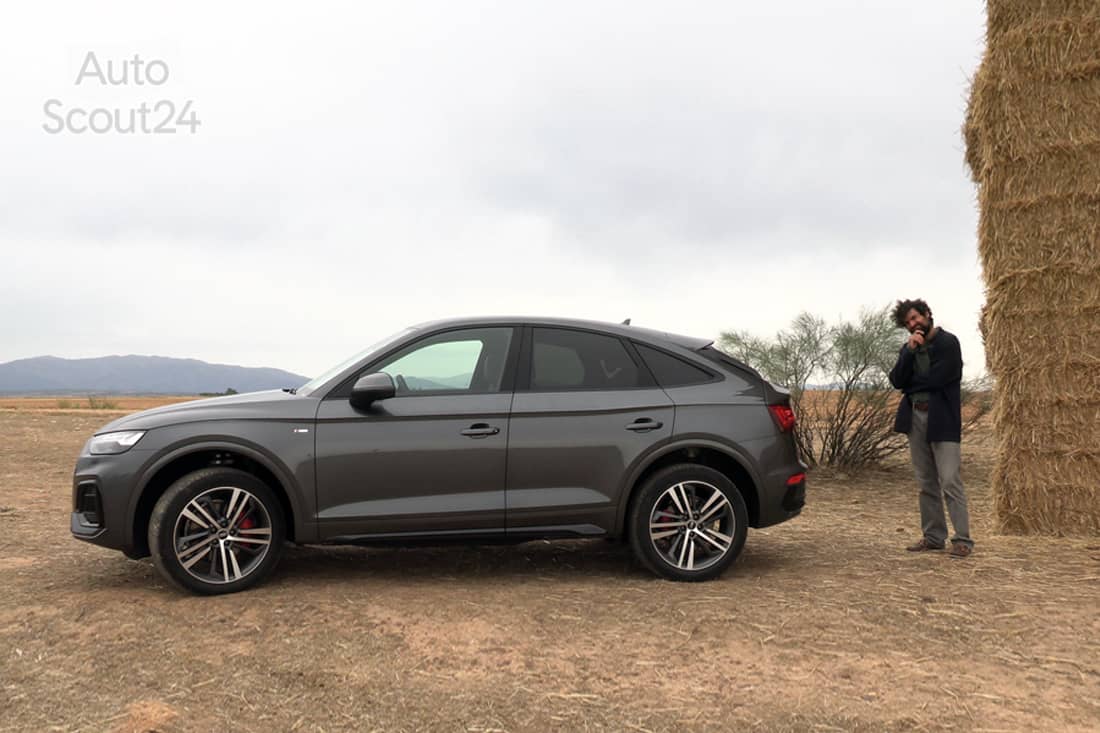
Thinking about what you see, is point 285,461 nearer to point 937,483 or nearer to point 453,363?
point 453,363

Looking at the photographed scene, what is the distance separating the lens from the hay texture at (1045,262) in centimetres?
838

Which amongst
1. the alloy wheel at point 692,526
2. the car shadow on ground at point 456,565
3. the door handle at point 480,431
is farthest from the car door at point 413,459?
the alloy wheel at point 692,526

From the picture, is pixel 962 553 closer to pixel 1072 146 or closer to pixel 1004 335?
pixel 1004 335

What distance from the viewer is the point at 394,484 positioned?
6.05 metres

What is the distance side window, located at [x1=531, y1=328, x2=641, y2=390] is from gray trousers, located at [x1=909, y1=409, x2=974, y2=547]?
102 inches

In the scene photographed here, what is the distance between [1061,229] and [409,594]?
22.1 ft

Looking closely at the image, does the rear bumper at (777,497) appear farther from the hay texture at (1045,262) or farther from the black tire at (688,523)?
the hay texture at (1045,262)

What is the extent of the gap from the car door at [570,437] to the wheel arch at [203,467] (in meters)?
1.44

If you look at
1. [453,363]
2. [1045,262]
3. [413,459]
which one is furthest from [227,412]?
[1045,262]

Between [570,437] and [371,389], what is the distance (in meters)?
1.38

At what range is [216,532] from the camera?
19.2ft

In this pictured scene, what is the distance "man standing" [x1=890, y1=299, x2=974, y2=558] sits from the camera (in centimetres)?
721

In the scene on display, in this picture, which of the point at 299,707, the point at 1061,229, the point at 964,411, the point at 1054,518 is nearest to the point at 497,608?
the point at 299,707

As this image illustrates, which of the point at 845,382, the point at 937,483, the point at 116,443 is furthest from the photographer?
the point at 845,382
